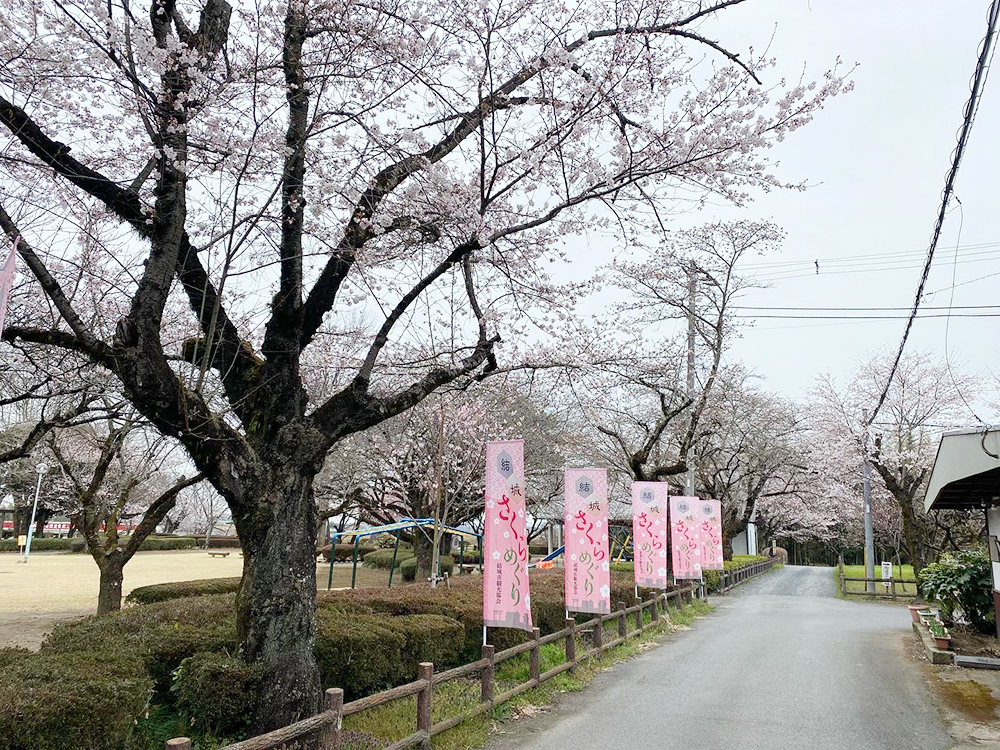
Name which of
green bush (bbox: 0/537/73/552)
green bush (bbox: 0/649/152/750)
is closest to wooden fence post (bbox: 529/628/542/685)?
green bush (bbox: 0/649/152/750)

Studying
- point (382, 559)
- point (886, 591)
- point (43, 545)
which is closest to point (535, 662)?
point (886, 591)

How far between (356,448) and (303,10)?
15.9 metres

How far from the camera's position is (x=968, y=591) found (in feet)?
43.4

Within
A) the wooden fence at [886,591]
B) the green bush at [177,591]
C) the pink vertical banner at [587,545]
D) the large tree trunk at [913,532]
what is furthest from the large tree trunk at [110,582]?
Answer: the wooden fence at [886,591]

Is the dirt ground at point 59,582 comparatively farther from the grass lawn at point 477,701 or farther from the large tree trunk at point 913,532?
the large tree trunk at point 913,532

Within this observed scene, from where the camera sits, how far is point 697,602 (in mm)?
20016

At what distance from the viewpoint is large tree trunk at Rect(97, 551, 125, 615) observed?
1191cm

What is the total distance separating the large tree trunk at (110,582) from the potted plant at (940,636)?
1390 centimetres

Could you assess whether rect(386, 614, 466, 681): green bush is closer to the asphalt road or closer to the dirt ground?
the asphalt road

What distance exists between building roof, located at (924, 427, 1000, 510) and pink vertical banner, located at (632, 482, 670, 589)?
5034 mm

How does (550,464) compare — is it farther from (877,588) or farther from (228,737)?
(228,737)

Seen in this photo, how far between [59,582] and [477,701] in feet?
75.5

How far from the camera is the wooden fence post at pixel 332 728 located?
5043 mm

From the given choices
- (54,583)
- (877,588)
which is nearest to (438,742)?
(54,583)
